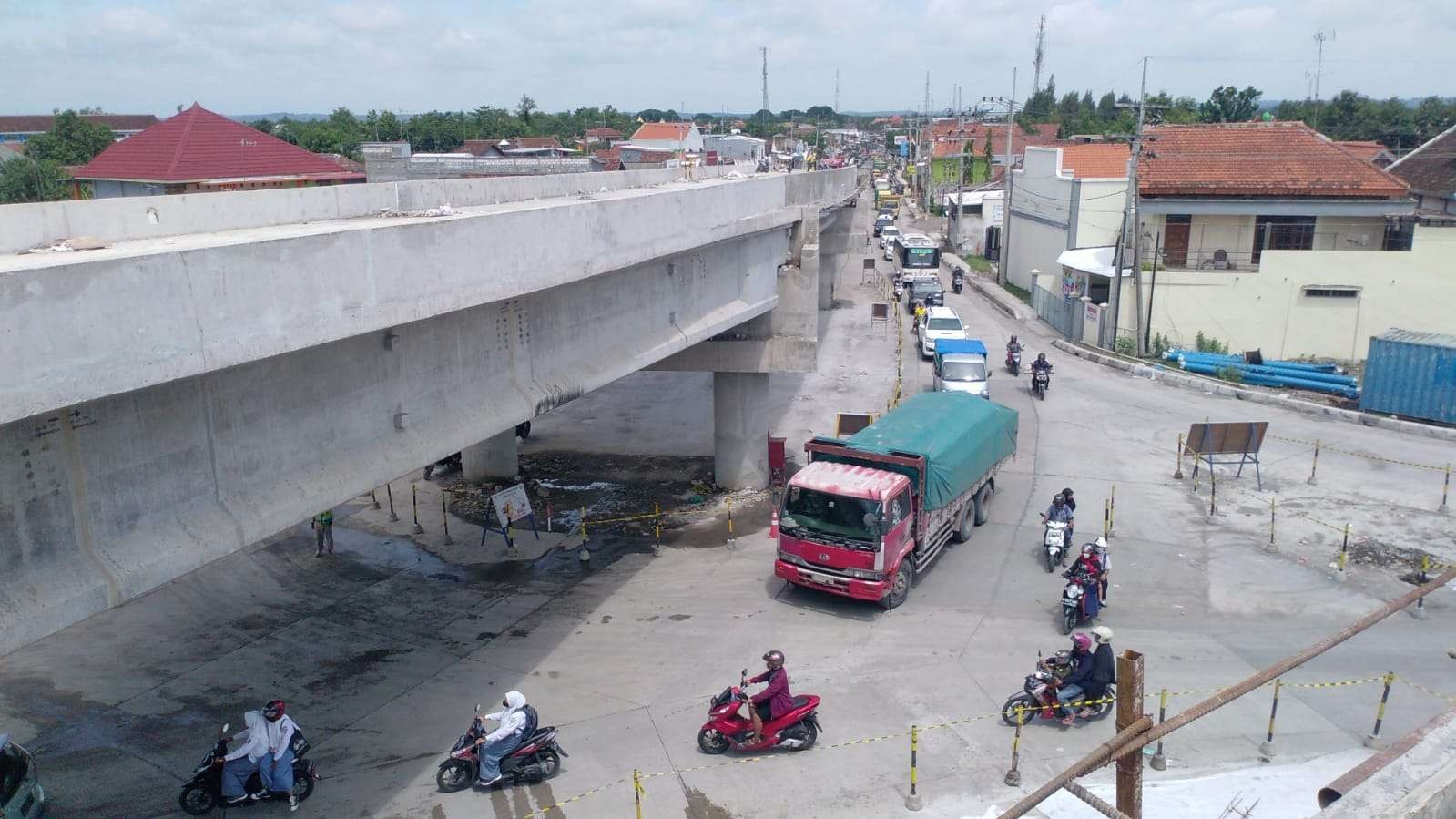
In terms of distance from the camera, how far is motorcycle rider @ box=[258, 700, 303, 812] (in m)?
9.59

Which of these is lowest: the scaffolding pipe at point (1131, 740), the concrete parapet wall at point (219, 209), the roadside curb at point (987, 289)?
the roadside curb at point (987, 289)

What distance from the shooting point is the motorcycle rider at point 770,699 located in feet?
33.9

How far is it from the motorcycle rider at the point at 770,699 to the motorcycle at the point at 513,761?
80.6 inches

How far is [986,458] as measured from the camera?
16.8 meters

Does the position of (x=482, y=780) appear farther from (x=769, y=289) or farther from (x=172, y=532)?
(x=769, y=289)

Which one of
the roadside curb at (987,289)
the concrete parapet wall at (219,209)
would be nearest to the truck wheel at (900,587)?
the concrete parapet wall at (219,209)

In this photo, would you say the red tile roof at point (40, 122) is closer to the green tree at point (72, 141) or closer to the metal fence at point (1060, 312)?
the green tree at point (72, 141)

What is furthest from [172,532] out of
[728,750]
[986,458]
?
[986,458]

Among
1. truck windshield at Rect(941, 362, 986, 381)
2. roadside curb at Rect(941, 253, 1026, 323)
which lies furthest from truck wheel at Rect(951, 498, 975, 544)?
roadside curb at Rect(941, 253, 1026, 323)

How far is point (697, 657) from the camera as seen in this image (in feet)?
42.6

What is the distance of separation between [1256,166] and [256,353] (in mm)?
35325

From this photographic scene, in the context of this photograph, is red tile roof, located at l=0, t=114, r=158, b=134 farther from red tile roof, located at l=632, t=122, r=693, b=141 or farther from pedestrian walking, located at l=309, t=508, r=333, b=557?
pedestrian walking, located at l=309, t=508, r=333, b=557

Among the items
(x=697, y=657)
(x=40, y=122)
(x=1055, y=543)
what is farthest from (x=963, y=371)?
(x=40, y=122)

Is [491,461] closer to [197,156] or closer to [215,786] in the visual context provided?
[215,786]
